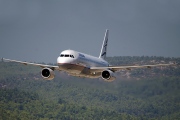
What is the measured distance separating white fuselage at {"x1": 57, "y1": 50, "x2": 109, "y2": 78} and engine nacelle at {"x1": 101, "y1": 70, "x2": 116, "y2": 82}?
2.22 metres

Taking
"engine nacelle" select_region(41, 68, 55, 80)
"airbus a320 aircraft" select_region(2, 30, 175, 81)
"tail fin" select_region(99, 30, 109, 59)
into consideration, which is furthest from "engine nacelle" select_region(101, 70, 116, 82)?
"tail fin" select_region(99, 30, 109, 59)

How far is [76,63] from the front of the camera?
97.2m

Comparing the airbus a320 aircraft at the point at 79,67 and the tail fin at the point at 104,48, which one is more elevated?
the tail fin at the point at 104,48

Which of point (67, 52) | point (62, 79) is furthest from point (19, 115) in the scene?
point (67, 52)

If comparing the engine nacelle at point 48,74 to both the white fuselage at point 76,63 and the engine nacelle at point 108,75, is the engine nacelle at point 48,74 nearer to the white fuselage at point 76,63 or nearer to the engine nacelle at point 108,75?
the white fuselage at point 76,63

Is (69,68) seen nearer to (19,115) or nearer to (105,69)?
(105,69)

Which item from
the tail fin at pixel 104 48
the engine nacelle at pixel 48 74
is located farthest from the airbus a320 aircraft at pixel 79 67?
the tail fin at pixel 104 48

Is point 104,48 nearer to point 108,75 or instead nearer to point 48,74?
point 108,75

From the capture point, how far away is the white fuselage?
95875 mm

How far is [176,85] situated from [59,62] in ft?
119

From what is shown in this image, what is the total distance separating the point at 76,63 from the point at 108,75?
5561 millimetres

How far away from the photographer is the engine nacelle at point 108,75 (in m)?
98.8

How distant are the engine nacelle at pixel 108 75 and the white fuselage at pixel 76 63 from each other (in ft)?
7.29

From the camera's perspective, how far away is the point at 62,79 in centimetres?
10938
